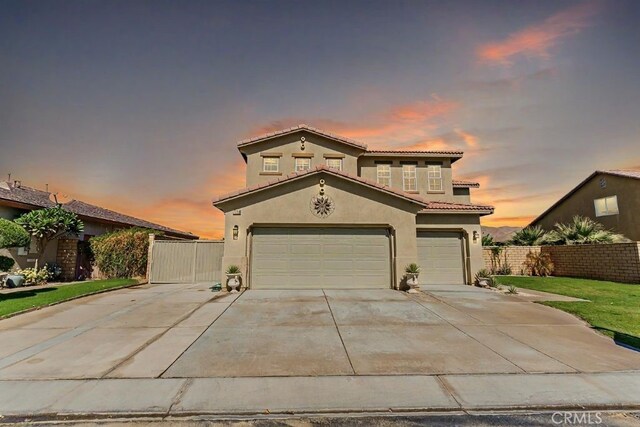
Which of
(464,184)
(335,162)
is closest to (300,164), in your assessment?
(335,162)

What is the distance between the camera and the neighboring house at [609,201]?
19.7 meters

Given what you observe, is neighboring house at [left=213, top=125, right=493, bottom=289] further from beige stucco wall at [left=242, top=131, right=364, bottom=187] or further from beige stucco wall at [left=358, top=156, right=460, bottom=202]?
beige stucco wall at [left=242, top=131, right=364, bottom=187]

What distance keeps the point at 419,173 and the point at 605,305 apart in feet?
34.8

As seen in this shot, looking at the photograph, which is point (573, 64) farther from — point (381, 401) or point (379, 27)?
point (381, 401)

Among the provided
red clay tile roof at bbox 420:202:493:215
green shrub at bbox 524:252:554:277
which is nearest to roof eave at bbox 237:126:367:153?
red clay tile roof at bbox 420:202:493:215

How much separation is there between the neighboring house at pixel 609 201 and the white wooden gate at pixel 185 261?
89.1 ft

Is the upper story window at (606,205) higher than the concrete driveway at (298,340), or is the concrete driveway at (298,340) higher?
the upper story window at (606,205)

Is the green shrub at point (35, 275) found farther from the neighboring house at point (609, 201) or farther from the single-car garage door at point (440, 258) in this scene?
the neighboring house at point (609, 201)

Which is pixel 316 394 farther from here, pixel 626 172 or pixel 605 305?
pixel 626 172

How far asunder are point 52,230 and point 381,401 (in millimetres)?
18091

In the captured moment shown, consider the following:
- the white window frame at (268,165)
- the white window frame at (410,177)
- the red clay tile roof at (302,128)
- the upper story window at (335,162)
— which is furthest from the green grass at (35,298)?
the white window frame at (410,177)

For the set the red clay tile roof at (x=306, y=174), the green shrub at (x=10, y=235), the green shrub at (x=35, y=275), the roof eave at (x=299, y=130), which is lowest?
the green shrub at (x=35, y=275)

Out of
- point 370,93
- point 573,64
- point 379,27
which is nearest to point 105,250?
point 370,93
